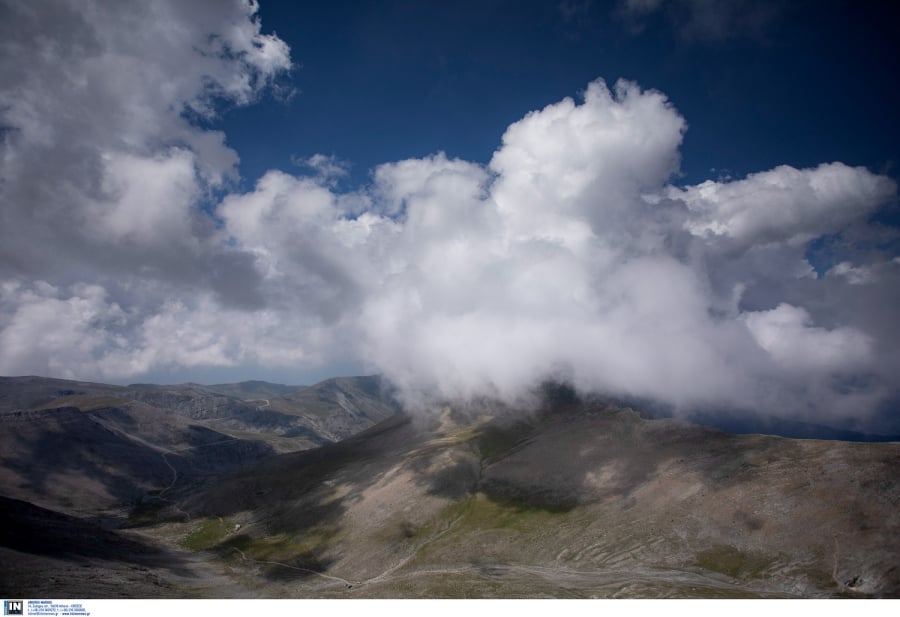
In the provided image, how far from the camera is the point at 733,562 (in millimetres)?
91000

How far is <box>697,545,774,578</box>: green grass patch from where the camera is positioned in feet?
287

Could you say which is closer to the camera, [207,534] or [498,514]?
[498,514]

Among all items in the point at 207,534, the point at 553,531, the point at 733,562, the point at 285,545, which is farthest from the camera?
the point at 207,534

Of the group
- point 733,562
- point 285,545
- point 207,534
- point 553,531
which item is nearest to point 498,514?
point 553,531

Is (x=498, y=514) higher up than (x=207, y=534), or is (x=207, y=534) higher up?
(x=498, y=514)

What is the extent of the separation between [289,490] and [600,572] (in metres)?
137

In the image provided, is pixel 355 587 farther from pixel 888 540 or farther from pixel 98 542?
pixel 888 540
